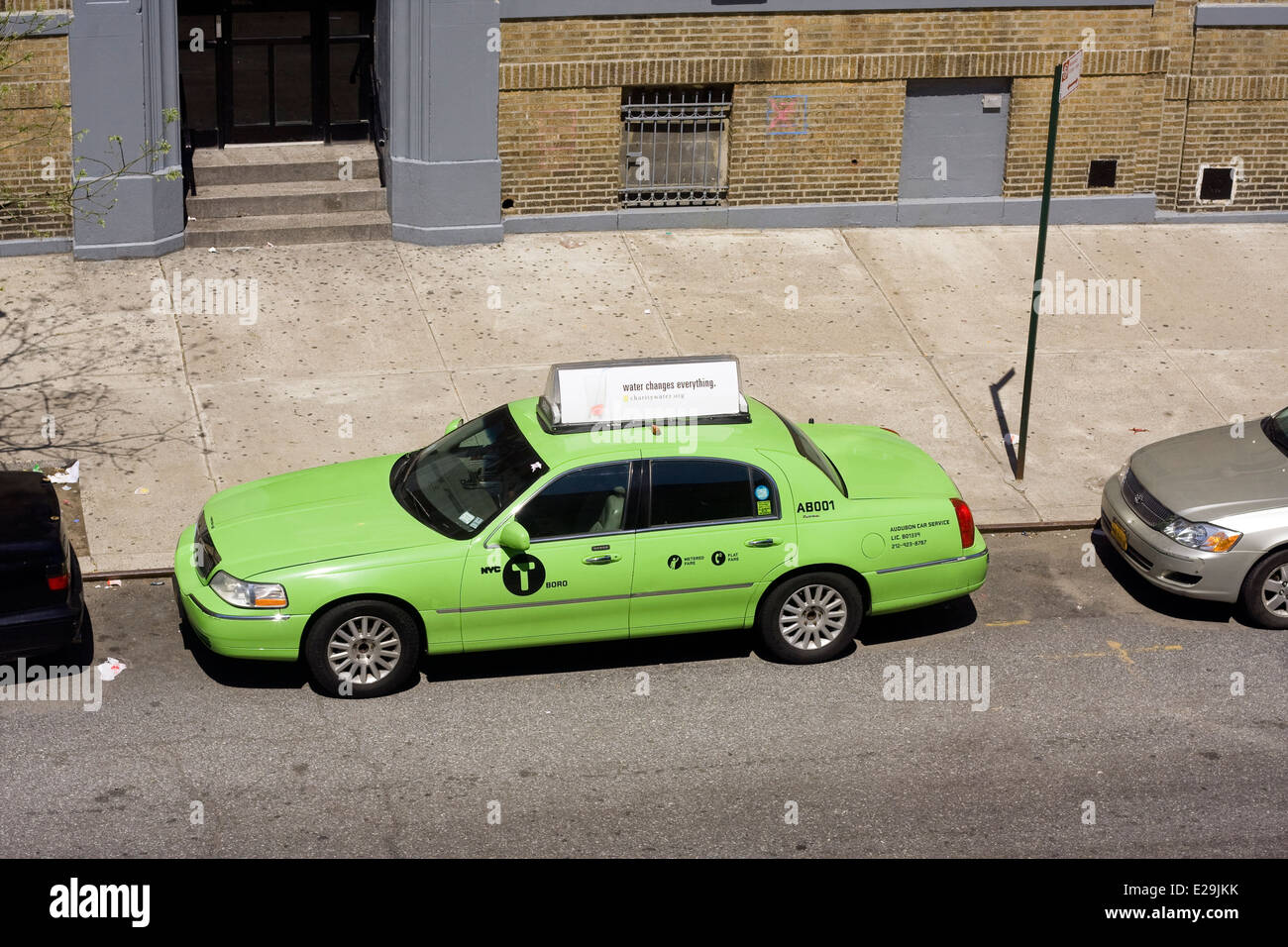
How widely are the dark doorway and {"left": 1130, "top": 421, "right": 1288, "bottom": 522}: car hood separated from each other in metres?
9.29

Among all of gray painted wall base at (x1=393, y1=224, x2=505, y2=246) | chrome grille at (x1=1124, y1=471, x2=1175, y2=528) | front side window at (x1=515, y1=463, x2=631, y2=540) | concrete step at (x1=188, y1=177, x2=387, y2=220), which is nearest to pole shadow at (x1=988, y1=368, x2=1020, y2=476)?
chrome grille at (x1=1124, y1=471, x2=1175, y2=528)

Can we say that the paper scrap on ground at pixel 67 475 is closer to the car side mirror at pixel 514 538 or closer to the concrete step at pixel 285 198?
the car side mirror at pixel 514 538

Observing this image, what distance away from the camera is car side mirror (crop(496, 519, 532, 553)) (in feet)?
29.9

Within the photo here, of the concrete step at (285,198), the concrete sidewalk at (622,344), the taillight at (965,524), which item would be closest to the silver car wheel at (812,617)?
the taillight at (965,524)

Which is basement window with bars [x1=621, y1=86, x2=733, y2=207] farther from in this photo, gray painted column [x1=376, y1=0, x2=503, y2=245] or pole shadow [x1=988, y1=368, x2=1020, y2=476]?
pole shadow [x1=988, y1=368, x2=1020, y2=476]

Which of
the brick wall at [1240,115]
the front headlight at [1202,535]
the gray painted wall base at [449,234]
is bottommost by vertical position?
the front headlight at [1202,535]

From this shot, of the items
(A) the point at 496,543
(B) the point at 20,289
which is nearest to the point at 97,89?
(B) the point at 20,289

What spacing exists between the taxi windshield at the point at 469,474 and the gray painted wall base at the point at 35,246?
6.65 m

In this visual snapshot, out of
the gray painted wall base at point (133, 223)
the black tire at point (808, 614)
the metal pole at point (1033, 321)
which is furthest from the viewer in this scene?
the gray painted wall base at point (133, 223)

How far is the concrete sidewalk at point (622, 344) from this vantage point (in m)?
12.5

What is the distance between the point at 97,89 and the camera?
14844 mm
